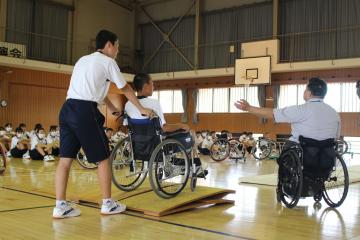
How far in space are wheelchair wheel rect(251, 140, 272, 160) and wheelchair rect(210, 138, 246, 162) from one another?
2.62ft

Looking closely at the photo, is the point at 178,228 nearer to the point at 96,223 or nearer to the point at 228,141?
the point at 96,223

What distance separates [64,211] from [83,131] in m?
0.54

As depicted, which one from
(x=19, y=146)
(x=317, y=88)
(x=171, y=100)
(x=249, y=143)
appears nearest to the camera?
(x=317, y=88)

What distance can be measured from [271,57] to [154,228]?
34.4ft

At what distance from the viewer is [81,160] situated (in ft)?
21.2

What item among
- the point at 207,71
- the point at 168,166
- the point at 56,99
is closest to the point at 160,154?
the point at 168,166

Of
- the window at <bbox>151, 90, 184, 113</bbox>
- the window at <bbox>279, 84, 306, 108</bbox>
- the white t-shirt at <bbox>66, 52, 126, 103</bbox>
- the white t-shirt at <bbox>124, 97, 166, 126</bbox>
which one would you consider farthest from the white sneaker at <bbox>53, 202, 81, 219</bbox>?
the window at <bbox>151, 90, 184, 113</bbox>

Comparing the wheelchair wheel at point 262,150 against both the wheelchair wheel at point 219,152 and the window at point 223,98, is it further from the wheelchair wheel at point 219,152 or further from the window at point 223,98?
the window at point 223,98

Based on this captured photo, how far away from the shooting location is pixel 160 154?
3.15 m

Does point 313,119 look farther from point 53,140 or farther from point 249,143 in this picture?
point 249,143

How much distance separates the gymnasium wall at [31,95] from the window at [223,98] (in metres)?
3.72

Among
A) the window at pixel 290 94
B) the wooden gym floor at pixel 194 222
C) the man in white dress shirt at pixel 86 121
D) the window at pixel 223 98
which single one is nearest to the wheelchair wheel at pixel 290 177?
the wooden gym floor at pixel 194 222

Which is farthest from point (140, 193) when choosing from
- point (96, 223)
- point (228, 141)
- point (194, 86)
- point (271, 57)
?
point (194, 86)

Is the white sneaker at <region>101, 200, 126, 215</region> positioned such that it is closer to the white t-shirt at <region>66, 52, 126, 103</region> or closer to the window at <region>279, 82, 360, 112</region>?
the white t-shirt at <region>66, 52, 126, 103</region>
